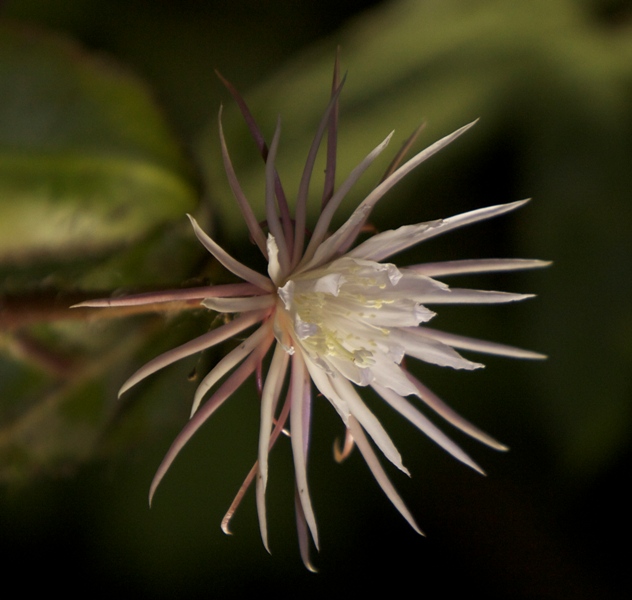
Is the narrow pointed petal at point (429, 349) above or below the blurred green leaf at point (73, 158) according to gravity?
below

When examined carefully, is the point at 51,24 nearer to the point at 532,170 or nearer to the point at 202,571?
the point at 532,170

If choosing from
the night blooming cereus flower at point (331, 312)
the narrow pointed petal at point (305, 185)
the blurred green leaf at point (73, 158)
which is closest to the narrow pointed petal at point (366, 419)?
the night blooming cereus flower at point (331, 312)

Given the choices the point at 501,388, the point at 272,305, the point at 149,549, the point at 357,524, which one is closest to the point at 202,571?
the point at 149,549

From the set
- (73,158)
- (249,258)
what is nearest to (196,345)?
(73,158)

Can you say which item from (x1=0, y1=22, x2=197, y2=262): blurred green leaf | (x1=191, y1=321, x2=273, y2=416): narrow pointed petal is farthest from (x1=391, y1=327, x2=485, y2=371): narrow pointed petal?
(x1=0, y1=22, x2=197, y2=262): blurred green leaf

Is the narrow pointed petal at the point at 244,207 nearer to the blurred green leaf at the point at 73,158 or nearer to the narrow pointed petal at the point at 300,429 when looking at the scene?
the narrow pointed petal at the point at 300,429

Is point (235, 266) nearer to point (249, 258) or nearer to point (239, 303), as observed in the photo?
point (239, 303)

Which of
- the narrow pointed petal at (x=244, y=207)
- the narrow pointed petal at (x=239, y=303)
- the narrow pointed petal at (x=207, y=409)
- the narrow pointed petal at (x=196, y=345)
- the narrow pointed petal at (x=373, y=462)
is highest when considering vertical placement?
the narrow pointed petal at (x=244, y=207)
